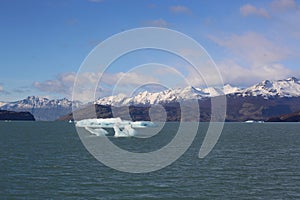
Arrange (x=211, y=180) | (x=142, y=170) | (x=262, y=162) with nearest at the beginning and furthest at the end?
(x=211, y=180)
(x=142, y=170)
(x=262, y=162)

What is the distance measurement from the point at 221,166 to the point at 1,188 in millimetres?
33347

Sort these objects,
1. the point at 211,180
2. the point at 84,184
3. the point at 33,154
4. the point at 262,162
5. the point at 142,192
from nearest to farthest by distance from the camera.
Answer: the point at 142,192 → the point at 84,184 → the point at 211,180 → the point at 262,162 → the point at 33,154

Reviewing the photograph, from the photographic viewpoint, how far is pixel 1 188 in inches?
1711

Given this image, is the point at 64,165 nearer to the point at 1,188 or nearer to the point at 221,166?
the point at 1,188

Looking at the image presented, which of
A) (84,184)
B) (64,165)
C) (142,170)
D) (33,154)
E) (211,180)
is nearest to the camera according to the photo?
(84,184)

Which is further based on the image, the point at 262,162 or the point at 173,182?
the point at 262,162

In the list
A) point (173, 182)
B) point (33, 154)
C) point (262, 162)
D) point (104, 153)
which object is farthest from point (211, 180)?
point (33, 154)

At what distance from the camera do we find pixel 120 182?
1884 inches

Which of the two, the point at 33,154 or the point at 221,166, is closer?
the point at 221,166

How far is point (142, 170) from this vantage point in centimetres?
5656

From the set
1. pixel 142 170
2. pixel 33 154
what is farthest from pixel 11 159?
pixel 142 170

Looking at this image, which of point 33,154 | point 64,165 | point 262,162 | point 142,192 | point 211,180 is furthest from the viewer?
point 33,154

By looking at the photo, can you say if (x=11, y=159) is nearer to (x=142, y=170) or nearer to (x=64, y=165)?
(x=64, y=165)

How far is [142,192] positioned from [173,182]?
6.28 m
